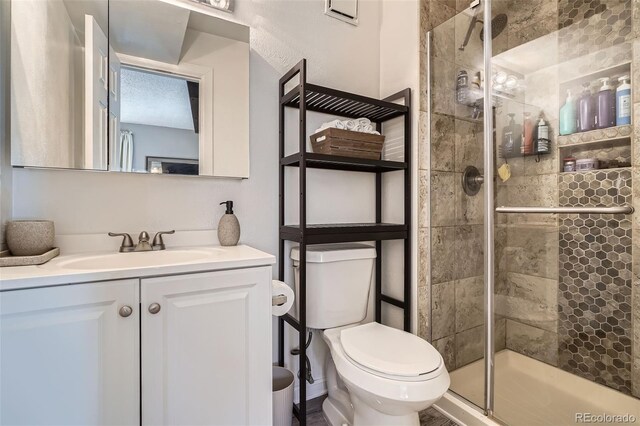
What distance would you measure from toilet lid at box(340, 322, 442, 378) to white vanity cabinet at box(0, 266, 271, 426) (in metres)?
0.36

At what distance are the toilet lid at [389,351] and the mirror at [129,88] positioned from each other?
89 cm

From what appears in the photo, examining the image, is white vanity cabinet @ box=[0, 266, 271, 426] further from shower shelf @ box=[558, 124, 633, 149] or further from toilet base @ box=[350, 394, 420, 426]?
shower shelf @ box=[558, 124, 633, 149]

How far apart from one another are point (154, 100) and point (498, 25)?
5.53 ft

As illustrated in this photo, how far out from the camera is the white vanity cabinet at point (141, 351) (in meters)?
0.74

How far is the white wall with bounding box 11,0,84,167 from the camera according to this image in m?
1.02

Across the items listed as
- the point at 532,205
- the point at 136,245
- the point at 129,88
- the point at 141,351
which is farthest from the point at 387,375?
the point at 129,88

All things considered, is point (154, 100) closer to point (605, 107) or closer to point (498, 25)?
point (498, 25)

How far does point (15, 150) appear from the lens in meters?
1.02

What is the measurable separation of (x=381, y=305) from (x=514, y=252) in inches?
31.0

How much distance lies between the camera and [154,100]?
1.25 metres

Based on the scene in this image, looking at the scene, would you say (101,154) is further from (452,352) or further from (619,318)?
(619,318)

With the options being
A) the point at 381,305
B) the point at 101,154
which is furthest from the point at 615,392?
the point at 101,154

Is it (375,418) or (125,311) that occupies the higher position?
(125,311)

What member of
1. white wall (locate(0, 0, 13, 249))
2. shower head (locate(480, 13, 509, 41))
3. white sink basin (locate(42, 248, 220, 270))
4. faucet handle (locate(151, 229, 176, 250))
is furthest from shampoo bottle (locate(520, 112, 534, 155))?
white wall (locate(0, 0, 13, 249))
